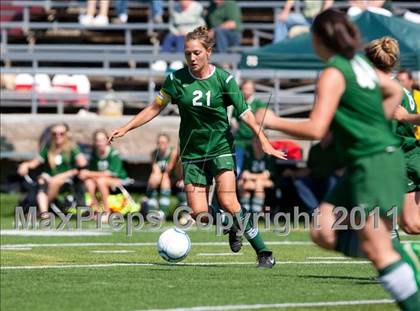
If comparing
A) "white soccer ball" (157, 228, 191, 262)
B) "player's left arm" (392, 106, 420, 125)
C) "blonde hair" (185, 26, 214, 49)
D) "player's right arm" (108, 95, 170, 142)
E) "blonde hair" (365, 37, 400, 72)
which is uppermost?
"blonde hair" (365, 37, 400, 72)

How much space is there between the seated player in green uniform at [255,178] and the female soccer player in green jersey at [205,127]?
23.9ft

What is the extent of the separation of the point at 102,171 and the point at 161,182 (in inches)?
39.9

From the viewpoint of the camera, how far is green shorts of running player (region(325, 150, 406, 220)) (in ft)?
22.7

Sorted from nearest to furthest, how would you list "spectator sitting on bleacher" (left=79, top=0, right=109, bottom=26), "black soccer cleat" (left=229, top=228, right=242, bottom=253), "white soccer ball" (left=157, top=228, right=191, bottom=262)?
"white soccer ball" (left=157, top=228, right=191, bottom=262), "black soccer cleat" (left=229, top=228, right=242, bottom=253), "spectator sitting on bleacher" (left=79, top=0, right=109, bottom=26)

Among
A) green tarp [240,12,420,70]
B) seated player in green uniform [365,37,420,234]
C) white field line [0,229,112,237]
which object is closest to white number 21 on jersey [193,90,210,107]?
seated player in green uniform [365,37,420,234]

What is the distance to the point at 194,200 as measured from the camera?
11266 mm

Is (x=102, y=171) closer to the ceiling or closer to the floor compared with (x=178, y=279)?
closer to the floor

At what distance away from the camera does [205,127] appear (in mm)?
11211

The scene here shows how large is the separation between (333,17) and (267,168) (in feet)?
39.1

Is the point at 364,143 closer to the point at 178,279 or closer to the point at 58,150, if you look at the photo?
the point at 178,279

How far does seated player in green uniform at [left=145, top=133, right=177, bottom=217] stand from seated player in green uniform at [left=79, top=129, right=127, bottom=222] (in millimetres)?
546

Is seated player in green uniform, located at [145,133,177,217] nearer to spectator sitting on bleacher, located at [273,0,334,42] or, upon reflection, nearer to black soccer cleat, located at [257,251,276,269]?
spectator sitting on bleacher, located at [273,0,334,42]

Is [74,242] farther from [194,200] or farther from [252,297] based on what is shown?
[252,297]

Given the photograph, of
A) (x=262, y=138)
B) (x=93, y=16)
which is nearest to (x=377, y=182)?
(x=262, y=138)
